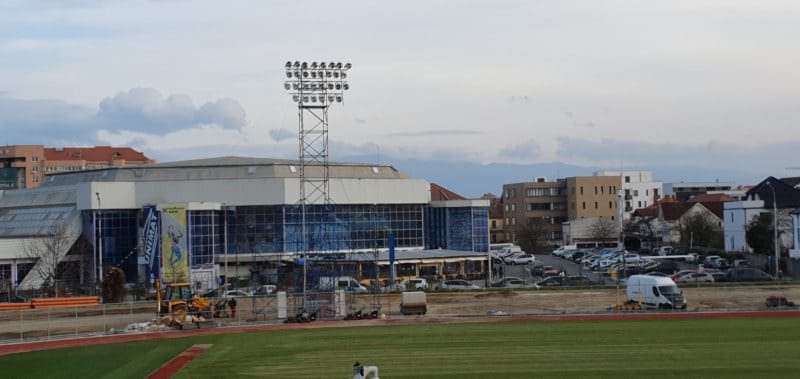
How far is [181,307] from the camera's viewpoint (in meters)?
59.8

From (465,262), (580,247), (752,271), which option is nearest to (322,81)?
(465,262)

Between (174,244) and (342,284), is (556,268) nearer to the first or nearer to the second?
(342,284)

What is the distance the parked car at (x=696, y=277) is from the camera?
7825 cm

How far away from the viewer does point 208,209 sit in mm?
98062

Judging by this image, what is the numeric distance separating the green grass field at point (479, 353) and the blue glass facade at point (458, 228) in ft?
187

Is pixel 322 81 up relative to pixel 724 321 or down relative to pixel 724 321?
up

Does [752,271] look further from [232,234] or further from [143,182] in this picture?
[143,182]

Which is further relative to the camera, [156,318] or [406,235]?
[406,235]

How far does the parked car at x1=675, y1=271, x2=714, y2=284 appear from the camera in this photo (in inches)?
3081

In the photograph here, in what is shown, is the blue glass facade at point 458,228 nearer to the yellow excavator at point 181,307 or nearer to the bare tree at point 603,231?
the bare tree at point 603,231

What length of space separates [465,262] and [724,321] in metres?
52.3

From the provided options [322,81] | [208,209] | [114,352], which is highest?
[322,81]

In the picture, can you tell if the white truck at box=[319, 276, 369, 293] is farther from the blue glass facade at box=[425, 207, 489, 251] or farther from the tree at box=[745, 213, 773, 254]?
the tree at box=[745, 213, 773, 254]

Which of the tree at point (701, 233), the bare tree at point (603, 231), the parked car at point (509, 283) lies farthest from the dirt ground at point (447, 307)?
the bare tree at point (603, 231)
